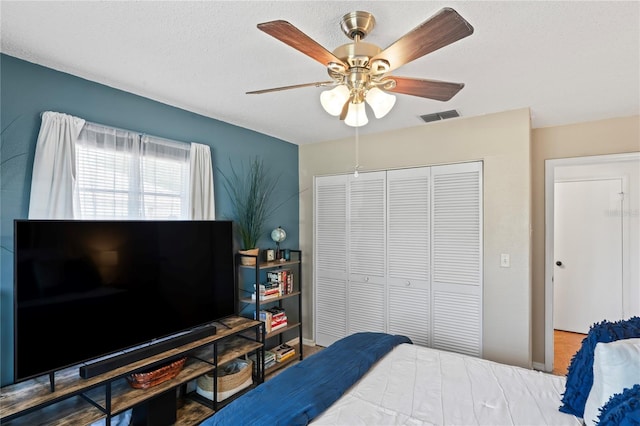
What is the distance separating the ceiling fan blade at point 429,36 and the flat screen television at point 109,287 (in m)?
1.84

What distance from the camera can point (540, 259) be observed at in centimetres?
325

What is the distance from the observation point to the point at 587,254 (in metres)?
4.23

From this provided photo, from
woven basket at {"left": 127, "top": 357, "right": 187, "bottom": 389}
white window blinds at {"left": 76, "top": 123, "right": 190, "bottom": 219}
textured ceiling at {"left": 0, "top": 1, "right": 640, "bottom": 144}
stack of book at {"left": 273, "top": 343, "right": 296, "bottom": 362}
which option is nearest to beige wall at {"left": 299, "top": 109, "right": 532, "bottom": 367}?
textured ceiling at {"left": 0, "top": 1, "right": 640, "bottom": 144}

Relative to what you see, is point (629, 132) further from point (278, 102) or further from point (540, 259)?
point (278, 102)

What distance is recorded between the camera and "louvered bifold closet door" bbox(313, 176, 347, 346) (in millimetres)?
3775

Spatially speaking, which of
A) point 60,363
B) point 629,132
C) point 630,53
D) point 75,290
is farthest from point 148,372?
point 629,132

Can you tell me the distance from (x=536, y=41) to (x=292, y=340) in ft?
11.6

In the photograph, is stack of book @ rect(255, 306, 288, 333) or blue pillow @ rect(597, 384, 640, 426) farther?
stack of book @ rect(255, 306, 288, 333)

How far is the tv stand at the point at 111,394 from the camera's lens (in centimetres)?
167

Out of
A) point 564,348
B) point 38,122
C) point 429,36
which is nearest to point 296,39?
point 429,36

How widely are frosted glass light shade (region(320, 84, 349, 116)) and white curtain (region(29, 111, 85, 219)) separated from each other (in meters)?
1.63

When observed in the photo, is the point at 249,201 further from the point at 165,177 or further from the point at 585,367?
the point at 585,367

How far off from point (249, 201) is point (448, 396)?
235cm

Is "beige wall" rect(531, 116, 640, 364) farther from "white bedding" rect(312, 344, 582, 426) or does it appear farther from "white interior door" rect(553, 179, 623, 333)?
"white bedding" rect(312, 344, 582, 426)
